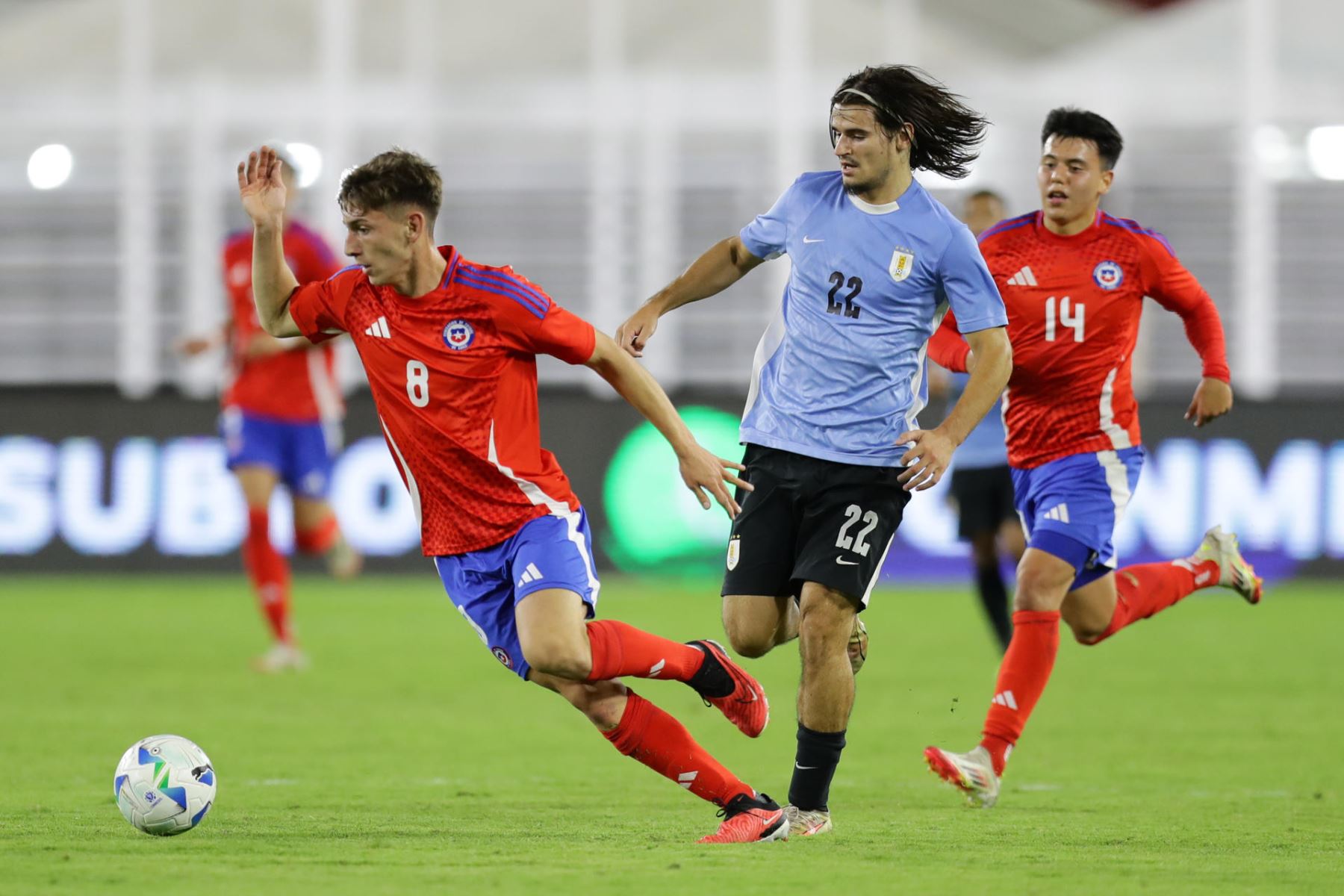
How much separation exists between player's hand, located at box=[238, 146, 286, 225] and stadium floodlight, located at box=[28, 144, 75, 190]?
13.1 meters

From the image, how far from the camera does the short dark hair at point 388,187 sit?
5234mm

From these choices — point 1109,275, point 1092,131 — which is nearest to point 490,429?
point 1109,275

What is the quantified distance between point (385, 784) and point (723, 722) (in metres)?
2.43

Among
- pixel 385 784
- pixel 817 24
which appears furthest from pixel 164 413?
pixel 385 784

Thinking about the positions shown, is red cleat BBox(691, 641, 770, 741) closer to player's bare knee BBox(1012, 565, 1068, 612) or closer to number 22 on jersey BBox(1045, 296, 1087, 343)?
player's bare knee BBox(1012, 565, 1068, 612)

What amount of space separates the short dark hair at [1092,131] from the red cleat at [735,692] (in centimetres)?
232

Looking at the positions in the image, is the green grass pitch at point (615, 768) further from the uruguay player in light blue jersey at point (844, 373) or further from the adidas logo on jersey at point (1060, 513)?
Answer: the adidas logo on jersey at point (1060, 513)

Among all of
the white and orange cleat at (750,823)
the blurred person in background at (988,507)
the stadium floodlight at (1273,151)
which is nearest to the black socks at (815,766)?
the white and orange cleat at (750,823)

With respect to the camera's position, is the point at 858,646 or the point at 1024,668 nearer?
the point at 858,646

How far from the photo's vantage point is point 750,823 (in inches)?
207

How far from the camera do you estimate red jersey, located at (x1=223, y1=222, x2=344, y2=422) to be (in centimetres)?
1027

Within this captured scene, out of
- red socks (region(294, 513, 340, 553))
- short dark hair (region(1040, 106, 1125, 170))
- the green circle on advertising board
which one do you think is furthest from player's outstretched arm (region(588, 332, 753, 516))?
the green circle on advertising board

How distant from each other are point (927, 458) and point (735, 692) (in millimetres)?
963

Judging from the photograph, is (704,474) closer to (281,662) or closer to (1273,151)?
(281,662)
